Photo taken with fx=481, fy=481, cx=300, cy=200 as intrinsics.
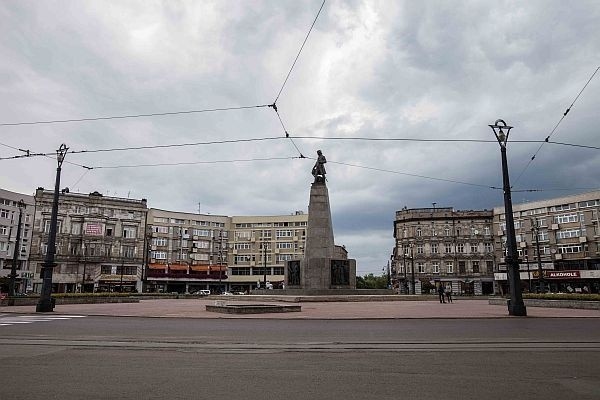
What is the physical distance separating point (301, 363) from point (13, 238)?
221 ft

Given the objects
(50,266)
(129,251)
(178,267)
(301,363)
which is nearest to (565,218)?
(178,267)

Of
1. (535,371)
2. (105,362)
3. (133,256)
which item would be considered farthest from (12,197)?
(535,371)

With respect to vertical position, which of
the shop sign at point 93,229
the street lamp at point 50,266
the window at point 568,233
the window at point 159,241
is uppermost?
the shop sign at point 93,229

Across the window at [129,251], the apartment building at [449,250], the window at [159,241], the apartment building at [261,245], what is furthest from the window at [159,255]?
the apartment building at [449,250]

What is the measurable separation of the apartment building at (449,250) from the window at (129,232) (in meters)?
42.7

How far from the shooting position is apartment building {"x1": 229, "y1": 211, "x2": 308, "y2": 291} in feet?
286

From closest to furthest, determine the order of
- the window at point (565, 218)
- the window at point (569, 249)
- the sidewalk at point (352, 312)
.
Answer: the sidewalk at point (352, 312), the window at point (569, 249), the window at point (565, 218)

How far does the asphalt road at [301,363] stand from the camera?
19.6ft

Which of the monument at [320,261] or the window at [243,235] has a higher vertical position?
the window at [243,235]

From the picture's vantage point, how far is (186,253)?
83500mm

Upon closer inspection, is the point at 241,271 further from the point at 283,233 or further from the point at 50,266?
the point at 50,266

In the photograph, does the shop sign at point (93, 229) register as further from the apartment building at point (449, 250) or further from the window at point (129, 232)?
the apartment building at point (449, 250)

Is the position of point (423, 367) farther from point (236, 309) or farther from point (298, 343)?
point (236, 309)

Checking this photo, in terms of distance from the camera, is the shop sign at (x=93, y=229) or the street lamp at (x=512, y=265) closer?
the street lamp at (x=512, y=265)
